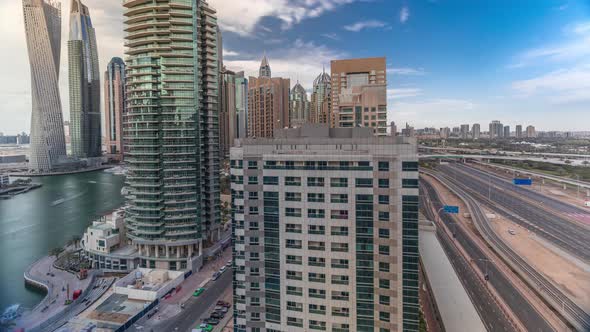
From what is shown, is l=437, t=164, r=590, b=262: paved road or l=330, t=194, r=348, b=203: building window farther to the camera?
l=437, t=164, r=590, b=262: paved road

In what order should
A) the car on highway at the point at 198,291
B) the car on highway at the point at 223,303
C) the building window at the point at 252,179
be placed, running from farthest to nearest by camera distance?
the car on highway at the point at 198,291 < the car on highway at the point at 223,303 < the building window at the point at 252,179

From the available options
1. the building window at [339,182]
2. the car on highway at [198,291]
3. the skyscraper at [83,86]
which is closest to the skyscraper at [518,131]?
the building window at [339,182]

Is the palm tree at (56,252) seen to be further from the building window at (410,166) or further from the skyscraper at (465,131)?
the skyscraper at (465,131)

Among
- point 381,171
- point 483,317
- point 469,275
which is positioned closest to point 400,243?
point 381,171

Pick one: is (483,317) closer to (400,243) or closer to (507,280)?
(507,280)

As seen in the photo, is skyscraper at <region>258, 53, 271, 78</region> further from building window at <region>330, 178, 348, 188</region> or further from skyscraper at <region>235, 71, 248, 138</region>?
building window at <region>330, 178, 348, 188</region>

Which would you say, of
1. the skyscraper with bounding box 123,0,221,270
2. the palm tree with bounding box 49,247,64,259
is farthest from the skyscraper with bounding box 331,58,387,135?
the palm tree with bounding box 49,247,64,259
